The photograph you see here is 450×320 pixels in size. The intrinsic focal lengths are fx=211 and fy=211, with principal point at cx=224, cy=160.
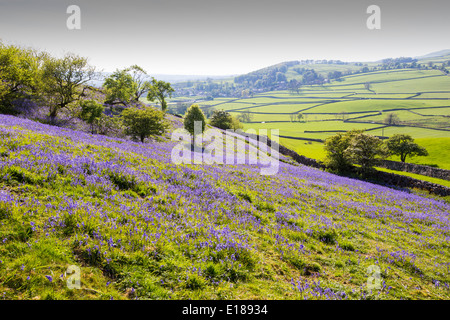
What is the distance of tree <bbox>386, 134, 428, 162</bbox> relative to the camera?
2120 inches

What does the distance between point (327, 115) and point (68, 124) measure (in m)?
174

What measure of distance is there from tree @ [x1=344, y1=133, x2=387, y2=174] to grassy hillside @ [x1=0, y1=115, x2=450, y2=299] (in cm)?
3035

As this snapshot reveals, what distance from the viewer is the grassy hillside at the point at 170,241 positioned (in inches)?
186

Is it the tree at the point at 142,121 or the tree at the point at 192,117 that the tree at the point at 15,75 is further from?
the tree at the point at 192,117

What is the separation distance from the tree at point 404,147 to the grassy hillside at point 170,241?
183 feet

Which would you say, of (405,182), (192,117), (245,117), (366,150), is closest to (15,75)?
(192,117)

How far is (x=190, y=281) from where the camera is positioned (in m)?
5.18

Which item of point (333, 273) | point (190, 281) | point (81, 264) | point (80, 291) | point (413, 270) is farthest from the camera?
point (413, 270)

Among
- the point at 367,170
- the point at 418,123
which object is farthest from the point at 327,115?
the point at 367,170

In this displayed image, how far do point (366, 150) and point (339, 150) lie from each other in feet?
19.8

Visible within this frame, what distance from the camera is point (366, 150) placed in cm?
3834

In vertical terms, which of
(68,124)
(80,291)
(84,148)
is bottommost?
(80,291)

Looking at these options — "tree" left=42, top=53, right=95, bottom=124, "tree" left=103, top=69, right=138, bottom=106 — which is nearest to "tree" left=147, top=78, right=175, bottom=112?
"tree" left=103, top=69, right=138, bottom=106
